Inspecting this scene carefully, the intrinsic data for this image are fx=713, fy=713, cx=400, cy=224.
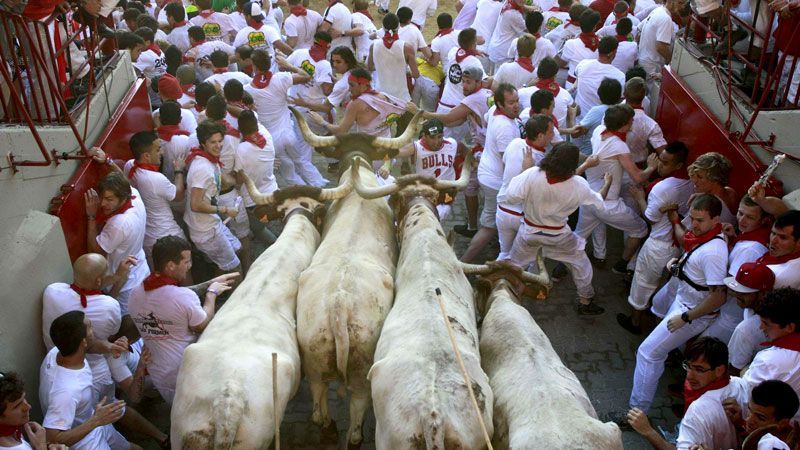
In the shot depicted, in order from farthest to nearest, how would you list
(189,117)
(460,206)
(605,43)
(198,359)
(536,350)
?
(460,206)
(605,43)
(189,117)
(536,350)
(198,359)

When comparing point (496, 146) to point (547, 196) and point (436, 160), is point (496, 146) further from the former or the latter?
point (547, 196)

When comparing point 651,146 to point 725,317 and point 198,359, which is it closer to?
point 725,317

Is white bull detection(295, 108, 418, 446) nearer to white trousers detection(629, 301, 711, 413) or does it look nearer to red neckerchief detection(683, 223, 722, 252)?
white trousers detection(629, 301, 711, 413)

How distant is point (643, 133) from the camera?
28.9ft

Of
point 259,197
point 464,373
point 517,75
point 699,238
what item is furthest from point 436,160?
point 464,373

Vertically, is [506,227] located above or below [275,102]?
below

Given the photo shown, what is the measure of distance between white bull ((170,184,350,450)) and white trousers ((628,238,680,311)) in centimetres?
381

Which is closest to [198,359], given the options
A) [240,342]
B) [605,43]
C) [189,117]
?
[240,342]

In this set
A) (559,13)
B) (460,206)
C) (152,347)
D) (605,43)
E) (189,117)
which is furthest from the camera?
(559,13)

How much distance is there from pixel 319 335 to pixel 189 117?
4322mm

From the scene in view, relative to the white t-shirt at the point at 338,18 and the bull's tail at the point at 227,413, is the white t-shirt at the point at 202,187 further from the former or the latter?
the white t-shirt at the point at 338,18

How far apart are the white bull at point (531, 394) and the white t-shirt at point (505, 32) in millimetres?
7607

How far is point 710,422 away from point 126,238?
5.37m

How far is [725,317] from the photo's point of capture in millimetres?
6543
